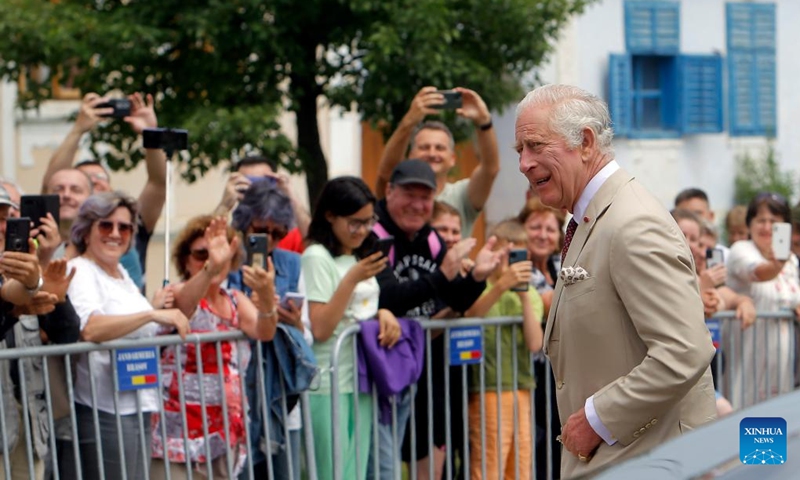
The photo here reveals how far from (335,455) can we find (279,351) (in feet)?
1.78

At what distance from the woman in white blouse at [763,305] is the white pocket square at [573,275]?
4495 mm

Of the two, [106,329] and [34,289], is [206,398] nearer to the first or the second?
[106,329]

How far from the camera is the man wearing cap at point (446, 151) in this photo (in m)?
7.37

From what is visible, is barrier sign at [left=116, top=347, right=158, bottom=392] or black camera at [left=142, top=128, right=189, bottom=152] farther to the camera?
black camera at [left=142, top=128, right=189, bottom=152]

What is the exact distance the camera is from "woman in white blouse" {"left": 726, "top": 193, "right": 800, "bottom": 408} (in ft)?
Result: 27.5

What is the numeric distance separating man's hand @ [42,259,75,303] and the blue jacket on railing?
1069 mm

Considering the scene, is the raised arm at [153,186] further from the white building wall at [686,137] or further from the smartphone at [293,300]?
the white building wall at [686,137]

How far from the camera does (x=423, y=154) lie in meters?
7.56

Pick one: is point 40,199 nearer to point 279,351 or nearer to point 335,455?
point 279,351

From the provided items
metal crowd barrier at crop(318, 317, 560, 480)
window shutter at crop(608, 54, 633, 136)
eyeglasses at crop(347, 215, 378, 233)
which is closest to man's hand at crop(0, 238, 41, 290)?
metal crowd barrier at crop(318, 317, 560, 480)

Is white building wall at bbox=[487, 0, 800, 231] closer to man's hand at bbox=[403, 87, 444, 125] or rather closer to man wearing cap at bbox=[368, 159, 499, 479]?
man's hand at bbox=[403, 87, 444, 125]

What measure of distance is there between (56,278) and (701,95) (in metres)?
13.7

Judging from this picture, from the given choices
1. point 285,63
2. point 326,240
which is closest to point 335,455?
point 326,240

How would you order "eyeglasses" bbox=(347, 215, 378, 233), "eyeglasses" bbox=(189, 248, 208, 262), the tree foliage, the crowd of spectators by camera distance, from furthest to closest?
the tree foliage
"eyeglasses" bbox=(347, 215, 378, 233)
"eyeglasses" bbox=(189, 248, 208, 262)
the crowd of spectators
